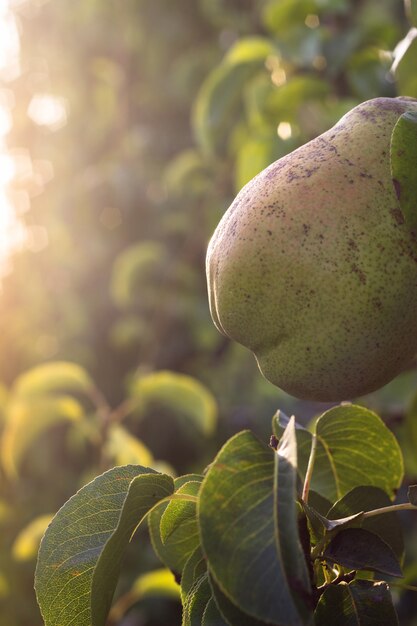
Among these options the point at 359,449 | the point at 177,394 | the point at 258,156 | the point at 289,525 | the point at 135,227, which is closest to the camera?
the point at 289,525

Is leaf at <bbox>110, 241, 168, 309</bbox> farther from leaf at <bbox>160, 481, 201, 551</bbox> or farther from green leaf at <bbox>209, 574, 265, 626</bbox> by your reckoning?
green leaf at <bbox>209, 574, 265, 626</bbox>

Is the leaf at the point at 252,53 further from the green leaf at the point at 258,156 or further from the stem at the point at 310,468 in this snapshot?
the stem at the point at 310,468

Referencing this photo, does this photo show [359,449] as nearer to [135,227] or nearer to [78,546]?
[78,546]

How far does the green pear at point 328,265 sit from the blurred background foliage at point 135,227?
0.75 m

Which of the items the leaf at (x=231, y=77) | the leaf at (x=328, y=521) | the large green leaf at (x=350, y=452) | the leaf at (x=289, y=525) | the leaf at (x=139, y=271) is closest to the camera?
the leaf at (x=289, y=525)

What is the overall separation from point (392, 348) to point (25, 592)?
64.4 inches

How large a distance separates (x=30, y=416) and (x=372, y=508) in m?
1.13

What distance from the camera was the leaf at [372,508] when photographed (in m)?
0.56

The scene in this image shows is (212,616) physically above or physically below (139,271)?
above

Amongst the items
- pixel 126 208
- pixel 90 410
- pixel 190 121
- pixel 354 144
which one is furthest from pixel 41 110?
pixel 354 144

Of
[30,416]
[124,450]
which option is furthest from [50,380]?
[124,450]

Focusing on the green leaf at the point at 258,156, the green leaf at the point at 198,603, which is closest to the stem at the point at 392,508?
the green leaf at the point at 198,603

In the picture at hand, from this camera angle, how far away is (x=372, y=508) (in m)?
0.58

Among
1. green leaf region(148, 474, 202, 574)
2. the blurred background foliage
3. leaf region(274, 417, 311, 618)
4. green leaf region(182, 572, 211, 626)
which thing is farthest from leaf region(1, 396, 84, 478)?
leaf region(274, 417, 311, 618)
